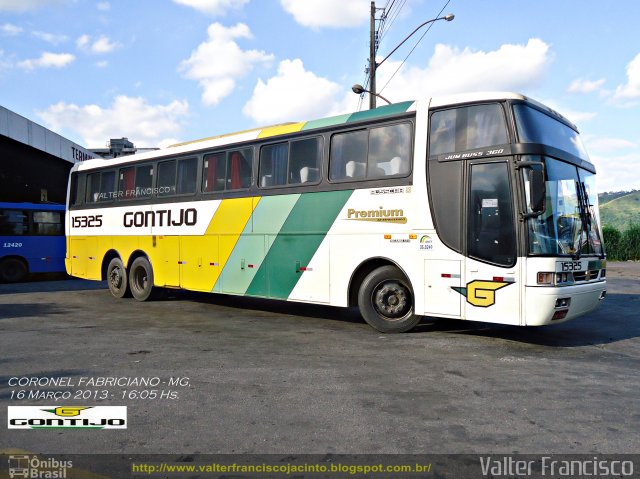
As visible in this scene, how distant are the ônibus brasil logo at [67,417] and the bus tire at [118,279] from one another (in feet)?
28.7

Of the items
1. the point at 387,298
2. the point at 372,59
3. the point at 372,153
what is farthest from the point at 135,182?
the point at 372,59

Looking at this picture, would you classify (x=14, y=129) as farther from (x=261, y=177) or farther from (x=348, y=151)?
(x=348, y=151)

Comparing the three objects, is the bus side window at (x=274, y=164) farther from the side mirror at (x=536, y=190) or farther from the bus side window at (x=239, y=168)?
the side mirror at (x=536, y=190)

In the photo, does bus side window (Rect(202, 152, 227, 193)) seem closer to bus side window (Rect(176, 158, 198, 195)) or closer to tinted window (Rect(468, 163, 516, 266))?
bus side window (Rect(176, 158, 198, 195))

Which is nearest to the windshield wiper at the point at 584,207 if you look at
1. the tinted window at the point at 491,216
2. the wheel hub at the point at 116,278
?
the tinted window at the point at 491,216

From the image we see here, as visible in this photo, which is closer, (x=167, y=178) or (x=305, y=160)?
(x=305, y=160)

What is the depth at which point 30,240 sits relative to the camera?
19.5 m

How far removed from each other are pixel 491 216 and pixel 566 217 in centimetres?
110

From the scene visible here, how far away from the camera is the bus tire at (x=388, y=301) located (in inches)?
326

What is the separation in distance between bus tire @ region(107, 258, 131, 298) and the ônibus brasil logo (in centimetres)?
873

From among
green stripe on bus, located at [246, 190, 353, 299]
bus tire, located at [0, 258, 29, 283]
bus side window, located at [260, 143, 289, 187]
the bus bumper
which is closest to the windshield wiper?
the bus bumper

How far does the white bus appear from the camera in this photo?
7031mm

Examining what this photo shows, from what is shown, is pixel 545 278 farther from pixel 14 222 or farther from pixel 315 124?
pixel 14 222

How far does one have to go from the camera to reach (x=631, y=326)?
9.52 meters
